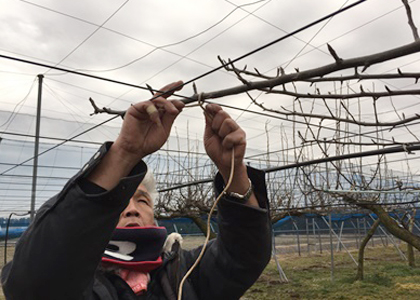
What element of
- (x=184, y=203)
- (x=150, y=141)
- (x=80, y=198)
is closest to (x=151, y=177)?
(x=150, y=141)

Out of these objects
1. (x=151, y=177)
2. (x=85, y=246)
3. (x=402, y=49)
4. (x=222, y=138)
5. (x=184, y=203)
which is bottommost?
(x=184, y=203)

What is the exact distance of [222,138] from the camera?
105cm

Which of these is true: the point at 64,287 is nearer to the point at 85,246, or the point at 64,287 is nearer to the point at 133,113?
the point at 85,246

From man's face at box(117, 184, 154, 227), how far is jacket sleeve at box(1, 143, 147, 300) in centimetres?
55

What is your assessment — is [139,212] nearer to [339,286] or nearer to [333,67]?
[333,67]

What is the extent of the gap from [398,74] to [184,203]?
306 inches

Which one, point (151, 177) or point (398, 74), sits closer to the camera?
point (398, 74)

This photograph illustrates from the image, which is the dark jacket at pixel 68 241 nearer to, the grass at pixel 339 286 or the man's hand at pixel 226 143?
the man's hand at pixel 226 143

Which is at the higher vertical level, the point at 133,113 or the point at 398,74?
the point at 398,74

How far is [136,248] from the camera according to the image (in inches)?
48.4

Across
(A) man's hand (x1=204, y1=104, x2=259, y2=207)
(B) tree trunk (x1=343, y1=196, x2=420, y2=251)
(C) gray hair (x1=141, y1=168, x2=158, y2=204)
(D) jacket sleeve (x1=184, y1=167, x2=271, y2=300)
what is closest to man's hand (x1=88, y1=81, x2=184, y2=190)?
(A) man's hand (x1=204, y1=104, x2=259, y2=207)

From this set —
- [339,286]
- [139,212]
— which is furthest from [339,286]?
[139,212]

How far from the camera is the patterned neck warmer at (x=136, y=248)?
118 cm

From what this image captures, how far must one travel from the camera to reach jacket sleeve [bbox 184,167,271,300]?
1.09m
